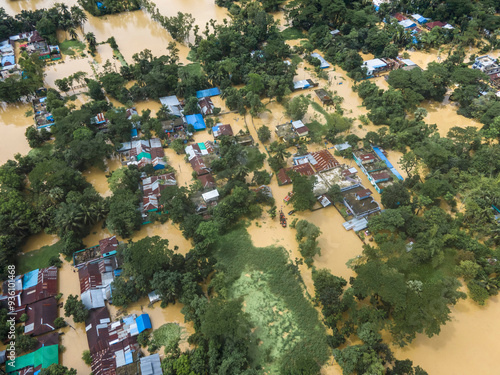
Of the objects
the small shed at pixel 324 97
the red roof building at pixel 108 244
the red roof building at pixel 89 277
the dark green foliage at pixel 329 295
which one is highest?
the small shed at pixel 324 97

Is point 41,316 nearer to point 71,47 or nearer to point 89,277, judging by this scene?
point 89,277

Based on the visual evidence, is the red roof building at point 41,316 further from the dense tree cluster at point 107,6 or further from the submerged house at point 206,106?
the dense tree cluster at point 107,6

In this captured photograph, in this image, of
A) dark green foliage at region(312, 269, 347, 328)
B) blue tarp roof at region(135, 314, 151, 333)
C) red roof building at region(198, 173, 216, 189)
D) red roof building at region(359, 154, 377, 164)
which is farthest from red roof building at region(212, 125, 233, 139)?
blue tarp roof at region(135, 314, 151, 333)

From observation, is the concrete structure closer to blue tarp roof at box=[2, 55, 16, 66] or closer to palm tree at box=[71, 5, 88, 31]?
palm tree at box=[71, 5, 88, 31]

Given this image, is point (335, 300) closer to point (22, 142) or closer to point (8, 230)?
→ point (8, 230)

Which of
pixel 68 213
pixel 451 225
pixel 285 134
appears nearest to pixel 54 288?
pixel 68 213

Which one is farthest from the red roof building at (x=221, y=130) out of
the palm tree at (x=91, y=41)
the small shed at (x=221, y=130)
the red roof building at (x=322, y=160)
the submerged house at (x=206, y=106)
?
the palm tree at (x=91, y=41)
